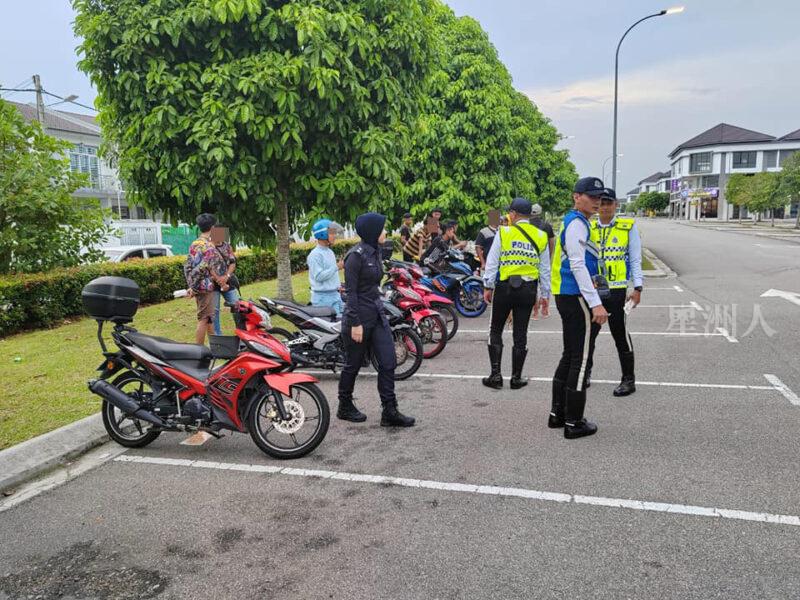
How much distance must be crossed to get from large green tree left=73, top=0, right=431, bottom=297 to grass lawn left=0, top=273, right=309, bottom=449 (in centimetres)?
228

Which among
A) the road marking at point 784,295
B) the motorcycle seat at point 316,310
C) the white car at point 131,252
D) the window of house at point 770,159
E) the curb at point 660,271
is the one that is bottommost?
the road marking at point 784,295

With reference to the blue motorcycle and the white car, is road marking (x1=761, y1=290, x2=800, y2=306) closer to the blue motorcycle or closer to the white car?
the blue motorcycle

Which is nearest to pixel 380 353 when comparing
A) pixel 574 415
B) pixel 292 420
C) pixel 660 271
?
pixel 292 420

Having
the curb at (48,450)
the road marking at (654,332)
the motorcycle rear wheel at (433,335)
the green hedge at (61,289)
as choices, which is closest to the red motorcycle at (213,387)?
the curb at (48,450)

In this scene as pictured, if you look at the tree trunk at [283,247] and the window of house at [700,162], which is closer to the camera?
the tree trunk at [283,247]

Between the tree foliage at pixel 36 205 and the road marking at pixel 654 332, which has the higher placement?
the tree foliage at pixel 36 205

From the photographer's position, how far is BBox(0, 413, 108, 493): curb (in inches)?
166

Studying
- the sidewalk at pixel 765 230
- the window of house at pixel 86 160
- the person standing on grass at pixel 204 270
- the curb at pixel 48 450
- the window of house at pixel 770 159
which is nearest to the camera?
the curb at pixel 48 450

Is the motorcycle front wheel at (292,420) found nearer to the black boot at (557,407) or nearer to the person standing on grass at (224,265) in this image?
the black boot at (557,407)

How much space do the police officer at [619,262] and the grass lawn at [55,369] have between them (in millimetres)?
4888

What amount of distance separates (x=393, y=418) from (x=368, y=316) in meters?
0.89

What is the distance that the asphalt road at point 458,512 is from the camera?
2916 millimetres

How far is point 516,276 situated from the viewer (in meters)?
5.90

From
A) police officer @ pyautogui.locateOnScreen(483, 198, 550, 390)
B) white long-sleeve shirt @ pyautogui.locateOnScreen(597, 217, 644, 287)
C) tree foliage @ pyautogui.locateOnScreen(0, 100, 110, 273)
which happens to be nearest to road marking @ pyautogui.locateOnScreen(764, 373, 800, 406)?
white long-sleeve shirt @ pyautogui.locateOnScreen(597, 217, 644, 287)
